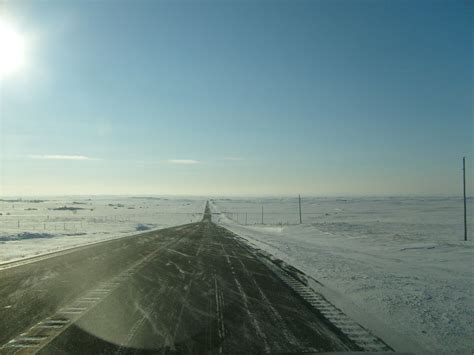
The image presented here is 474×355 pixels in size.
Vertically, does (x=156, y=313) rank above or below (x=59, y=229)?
above

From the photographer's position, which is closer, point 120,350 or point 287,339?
point 120,350

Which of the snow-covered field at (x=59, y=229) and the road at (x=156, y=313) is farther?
the snow-covered field at (x=59, y=229)

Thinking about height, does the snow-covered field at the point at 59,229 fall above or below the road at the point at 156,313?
below

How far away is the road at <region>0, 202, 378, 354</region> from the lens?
6.77 meters

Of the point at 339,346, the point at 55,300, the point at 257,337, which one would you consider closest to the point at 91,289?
the point at 55,300

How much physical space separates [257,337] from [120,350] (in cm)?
232

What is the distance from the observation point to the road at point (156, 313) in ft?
22.2

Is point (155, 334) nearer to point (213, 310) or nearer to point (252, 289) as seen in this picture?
point (213, 310)

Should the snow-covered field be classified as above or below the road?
below

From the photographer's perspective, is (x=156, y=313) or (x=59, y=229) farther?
(x=59, y=229)

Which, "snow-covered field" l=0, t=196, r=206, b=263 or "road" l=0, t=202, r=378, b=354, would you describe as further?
"snow-covered field" l=0, t=196, r=206, b=263

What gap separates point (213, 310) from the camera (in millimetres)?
9297

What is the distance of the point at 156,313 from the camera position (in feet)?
29.4

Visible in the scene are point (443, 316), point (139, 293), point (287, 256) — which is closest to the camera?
point (443, 316)
